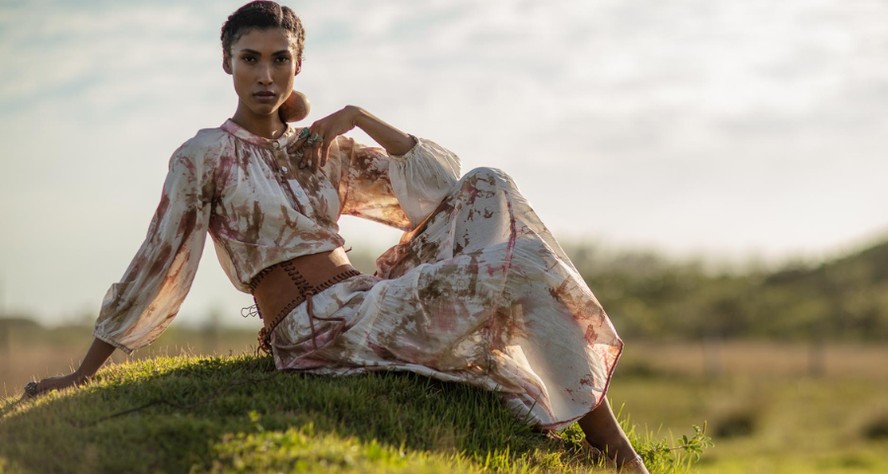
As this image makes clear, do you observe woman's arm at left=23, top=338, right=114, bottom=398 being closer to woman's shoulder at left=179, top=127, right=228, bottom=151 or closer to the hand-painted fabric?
the hand-painted fabric

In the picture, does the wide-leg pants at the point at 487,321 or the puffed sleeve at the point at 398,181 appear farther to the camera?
the puffed sleeve at the point at 398,181

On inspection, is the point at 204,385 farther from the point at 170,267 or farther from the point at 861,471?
the point at 861,471

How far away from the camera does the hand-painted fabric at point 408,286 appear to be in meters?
4.48

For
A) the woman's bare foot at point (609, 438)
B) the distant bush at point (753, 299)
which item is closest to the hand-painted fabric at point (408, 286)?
the woman's bare foot at point (609, 438)

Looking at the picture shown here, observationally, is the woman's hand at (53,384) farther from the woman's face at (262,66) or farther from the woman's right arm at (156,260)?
the woman's face at (262,66)

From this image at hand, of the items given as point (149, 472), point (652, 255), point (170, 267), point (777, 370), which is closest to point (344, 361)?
point (170, 267)

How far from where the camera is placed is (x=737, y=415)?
73.9 feet

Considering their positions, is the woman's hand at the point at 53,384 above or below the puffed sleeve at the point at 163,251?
below

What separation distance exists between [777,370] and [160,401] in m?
32.0

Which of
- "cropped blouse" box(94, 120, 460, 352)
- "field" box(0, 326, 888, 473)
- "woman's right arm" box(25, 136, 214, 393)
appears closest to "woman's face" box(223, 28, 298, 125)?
"cropped blouse" box(94, 120, 460, 352)

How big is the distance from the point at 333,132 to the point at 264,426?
1589mm

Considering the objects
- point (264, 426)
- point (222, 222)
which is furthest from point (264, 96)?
point (264, 426)

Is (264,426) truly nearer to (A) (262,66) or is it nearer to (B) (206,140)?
(B) (206,140)

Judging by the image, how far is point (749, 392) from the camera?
84.5 ft
